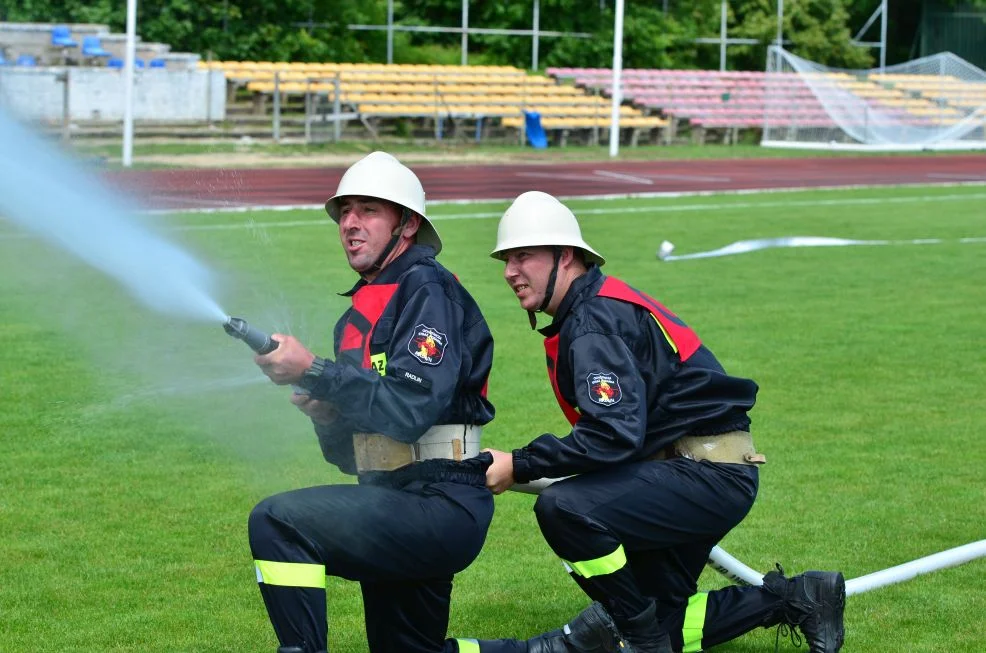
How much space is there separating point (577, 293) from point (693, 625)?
135 centimetres

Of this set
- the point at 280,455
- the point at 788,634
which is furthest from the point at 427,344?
the point at 788,634

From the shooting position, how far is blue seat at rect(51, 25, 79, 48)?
35906mm

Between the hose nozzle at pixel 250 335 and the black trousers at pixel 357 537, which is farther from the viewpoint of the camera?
the black trousers at pixel 357 537

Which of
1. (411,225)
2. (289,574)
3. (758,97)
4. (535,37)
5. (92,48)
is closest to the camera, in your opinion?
(289,574)

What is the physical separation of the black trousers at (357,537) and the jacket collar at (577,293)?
0.61 m

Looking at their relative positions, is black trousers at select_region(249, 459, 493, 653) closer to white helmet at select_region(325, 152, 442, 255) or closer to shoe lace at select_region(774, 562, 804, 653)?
white helmet at select_region(325, 152, 442, 255)

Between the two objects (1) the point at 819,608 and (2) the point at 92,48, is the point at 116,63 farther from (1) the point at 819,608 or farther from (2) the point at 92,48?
(1) the point at 819,608

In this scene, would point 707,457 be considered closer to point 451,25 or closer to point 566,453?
point 566,453

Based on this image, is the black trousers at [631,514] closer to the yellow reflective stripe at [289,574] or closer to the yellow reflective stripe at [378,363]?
the yellow reflective stripe at [378,363]

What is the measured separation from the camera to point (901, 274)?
1666 centimetres

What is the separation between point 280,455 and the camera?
19.6ft

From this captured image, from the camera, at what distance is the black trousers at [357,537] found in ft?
15.1

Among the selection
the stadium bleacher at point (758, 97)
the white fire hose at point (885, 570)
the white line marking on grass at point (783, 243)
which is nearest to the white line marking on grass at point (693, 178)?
the white line marking on grass at point (783, 243)

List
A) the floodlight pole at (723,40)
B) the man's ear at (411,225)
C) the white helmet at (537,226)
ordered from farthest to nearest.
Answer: the floodlight pole at (723,40)
the white helmet at (537,226)
the man's ear at (411,225)
